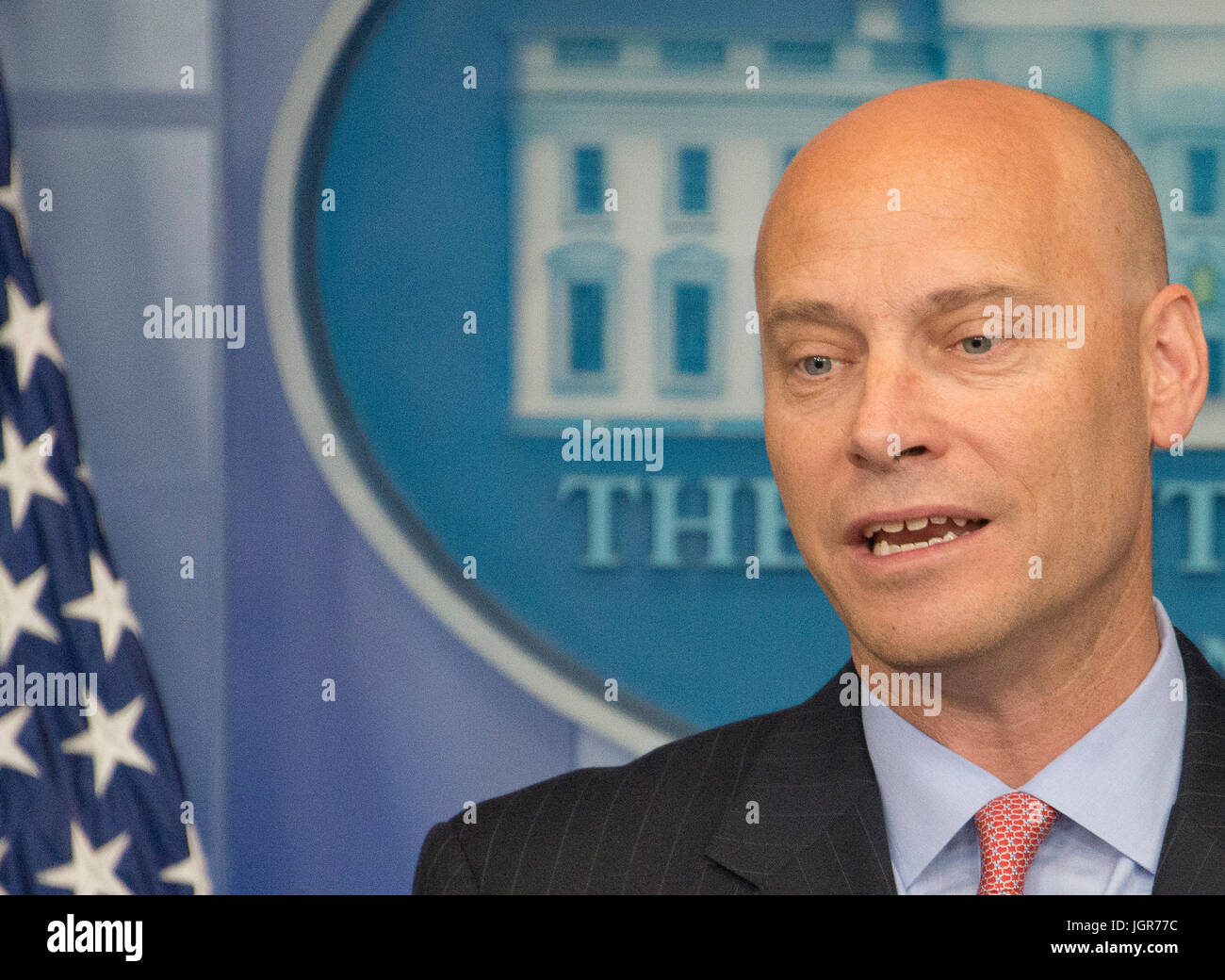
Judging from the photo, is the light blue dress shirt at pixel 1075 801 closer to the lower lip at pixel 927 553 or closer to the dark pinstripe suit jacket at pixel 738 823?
the dark pinstripe suit jacket at pixel 738 823

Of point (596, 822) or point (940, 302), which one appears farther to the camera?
point (596, 822)

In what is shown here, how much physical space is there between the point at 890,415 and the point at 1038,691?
361 millimetres

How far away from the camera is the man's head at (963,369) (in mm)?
1387

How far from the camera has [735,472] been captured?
2.84 meters

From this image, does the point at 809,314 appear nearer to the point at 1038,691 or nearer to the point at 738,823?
the point at 1038,691

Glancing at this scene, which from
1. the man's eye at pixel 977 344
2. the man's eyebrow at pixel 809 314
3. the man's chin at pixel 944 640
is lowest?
the man's chin at pixel 944 640

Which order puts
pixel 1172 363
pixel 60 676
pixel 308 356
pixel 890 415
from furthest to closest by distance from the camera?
pixel 308 356 → pixel 60 676 → pixel 1172 363 → pixel 890 415

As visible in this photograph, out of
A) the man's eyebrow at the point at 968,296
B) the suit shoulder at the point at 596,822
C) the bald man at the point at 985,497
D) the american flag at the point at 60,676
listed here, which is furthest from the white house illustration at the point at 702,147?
the man's eyebrow at the point at 968,296

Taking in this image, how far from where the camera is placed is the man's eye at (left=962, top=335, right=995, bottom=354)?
55.0 inches

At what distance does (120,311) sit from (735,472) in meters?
1.43

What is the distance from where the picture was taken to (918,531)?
4.71ft

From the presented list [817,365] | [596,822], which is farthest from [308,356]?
[817,365]

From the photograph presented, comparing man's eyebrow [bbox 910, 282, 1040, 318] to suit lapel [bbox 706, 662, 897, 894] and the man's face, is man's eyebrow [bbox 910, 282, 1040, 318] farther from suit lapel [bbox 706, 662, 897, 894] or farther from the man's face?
suit lapel [bbox 706, 662, 897, 894]
